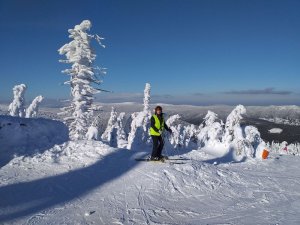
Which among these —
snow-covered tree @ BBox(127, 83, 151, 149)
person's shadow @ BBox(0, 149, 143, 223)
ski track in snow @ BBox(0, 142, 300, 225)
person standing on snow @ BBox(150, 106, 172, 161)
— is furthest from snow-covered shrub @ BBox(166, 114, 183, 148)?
person's shadow @ BBox(0, 149, 143, 223)

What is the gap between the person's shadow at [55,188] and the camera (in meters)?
10.5

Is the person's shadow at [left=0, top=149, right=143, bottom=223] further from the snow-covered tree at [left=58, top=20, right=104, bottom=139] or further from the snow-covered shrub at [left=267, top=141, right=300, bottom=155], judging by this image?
the snow-covered shrub at [left=267, top=141, right=300, bottom=155]

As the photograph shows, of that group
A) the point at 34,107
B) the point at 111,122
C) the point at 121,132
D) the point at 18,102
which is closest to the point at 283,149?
the point at 121,132

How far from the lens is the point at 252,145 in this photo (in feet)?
97.7

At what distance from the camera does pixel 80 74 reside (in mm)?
32062

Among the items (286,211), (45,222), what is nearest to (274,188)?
(286,211)

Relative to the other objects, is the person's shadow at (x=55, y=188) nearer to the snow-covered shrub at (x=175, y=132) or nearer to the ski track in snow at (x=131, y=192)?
the ski track in snow at (x=131, y=192)

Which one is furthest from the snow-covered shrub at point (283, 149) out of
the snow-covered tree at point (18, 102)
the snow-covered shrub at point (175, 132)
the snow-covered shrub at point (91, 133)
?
the snow-covered tree at point (18, 102)

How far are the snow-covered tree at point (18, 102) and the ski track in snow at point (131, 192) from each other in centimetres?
3430

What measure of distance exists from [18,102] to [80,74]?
20.1 metres

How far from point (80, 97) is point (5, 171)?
19.5 m

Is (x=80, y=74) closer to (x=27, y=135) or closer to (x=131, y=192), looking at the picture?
(x=27, y=135)

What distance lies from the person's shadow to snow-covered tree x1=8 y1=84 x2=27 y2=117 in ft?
117

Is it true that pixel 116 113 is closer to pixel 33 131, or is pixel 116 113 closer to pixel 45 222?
pixel 33 131
